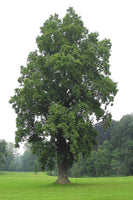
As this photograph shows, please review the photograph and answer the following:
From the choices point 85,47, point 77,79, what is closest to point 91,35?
point 85,47

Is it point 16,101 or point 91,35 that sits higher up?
point 91,35

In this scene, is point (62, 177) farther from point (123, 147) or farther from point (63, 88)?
point (123, 147)

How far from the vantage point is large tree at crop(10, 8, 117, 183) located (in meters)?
26.8

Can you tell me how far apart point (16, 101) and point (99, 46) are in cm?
1184

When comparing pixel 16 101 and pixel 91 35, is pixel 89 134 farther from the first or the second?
pixel 91 35

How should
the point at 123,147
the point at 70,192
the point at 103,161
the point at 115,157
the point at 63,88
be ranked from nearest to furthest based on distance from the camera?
the point at 70,192 → the point at 63,88 → the point at 123,147 → the point at 115,157 → the point at 103,161

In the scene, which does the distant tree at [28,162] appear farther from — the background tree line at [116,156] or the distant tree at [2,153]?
the background tree line at [116,156]

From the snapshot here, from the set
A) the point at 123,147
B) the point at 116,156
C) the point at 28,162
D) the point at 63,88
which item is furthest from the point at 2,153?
the point at 63,88

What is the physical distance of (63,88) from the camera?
94.2 feet

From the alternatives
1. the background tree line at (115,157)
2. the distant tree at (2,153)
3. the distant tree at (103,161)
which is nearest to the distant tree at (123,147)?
the background tree line at (115,157)

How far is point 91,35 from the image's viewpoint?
31.5 m

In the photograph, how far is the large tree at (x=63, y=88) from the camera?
87.9ft

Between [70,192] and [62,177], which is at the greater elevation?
[62,177]

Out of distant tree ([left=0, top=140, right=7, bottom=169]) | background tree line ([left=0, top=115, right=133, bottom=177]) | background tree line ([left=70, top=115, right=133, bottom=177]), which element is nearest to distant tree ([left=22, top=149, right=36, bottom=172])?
distant tree ([left=0, top=140, right=7, bottom=169])
